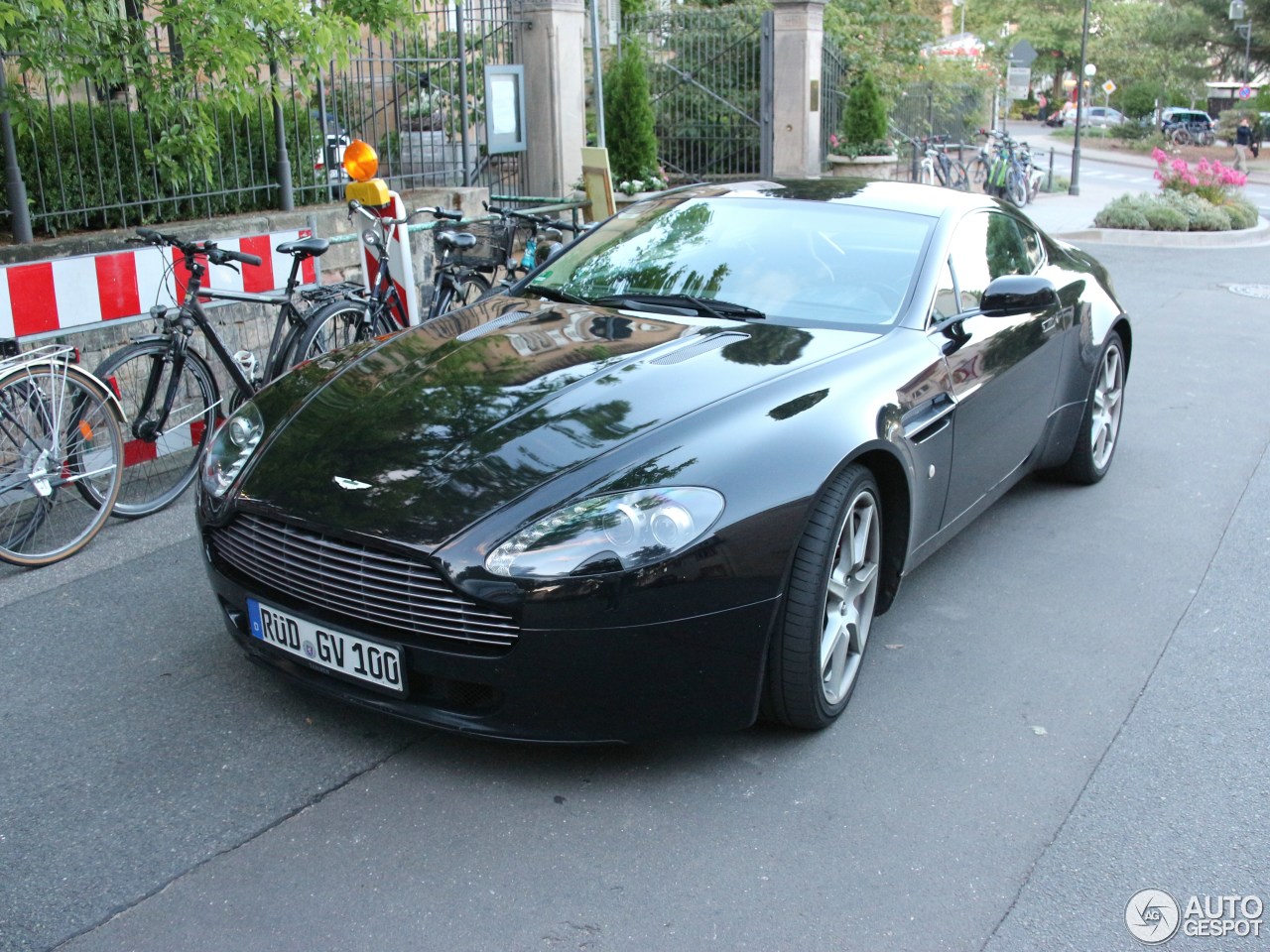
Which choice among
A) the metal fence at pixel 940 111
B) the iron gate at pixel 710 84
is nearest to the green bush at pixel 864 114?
the iron gate at pixel 710 84

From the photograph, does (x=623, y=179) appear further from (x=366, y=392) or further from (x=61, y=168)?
(x=366, y=392)

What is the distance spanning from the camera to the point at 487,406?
146 inches

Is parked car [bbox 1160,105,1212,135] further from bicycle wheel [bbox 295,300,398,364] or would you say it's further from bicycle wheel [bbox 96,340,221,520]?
bicycle wheel [bbox 96,340,221,520]

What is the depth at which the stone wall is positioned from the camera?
20.3 ft

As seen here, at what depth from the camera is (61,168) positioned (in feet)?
23.1

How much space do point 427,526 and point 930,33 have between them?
2200cm

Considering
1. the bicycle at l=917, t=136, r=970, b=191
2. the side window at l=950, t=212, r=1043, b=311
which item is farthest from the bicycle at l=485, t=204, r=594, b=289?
the bicycle at l=917, t=136, r=970, b=191

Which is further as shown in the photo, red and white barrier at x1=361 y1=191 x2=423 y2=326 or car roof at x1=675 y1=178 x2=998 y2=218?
red and white barrier at x1=361 y1=191 x2=423 y2=326

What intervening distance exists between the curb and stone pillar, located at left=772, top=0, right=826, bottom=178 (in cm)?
355

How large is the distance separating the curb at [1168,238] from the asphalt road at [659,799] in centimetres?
1278

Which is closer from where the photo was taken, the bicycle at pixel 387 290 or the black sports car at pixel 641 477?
the black sports car at pixel 641 477

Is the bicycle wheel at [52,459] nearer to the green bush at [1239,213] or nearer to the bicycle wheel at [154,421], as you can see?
the bicycle wheel at [154,421]

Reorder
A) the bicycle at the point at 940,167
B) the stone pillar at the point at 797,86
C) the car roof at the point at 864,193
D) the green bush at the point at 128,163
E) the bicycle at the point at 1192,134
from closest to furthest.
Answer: the car roof at the point at 864,193 < the green bush at the point at 128,163 < the stone pillar at the point at 797,86 < the bicycle at the point at 940,167 < the bicycle at the point at 1192,134

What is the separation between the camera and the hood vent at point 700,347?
3979mm
